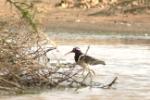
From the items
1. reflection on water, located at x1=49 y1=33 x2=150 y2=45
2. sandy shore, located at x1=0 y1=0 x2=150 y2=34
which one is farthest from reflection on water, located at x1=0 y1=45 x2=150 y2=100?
sandy shore, located at x1=0 y1=0 x2=150 y2=34

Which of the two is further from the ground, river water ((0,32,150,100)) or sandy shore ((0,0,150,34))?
river water ((0,32,150,100))

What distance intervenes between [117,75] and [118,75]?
2cm

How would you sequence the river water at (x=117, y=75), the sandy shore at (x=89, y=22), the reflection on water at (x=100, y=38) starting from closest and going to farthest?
1. the river water at (x=117, y=75)
2. the reflection on water at (x=100, y=38)
3. the sandy shore at (x=89, y=22)

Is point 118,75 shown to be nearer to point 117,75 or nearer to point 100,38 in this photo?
point 117,75

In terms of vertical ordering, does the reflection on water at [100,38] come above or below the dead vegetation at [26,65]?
below

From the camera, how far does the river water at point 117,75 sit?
38.3 ft

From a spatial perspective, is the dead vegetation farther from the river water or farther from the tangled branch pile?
the river water

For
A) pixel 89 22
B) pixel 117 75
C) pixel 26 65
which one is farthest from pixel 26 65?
pixel 89 22

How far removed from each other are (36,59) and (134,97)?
1758mm

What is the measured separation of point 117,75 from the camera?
1419cm

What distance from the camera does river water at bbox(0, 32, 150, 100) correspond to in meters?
11.7

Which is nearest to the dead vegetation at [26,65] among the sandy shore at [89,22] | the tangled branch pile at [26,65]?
the tangled branch pile at [26,65]

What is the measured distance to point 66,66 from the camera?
12.9 meters

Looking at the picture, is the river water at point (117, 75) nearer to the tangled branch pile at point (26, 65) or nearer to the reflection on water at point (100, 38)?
the tangled branch pile at point (26, 65)
